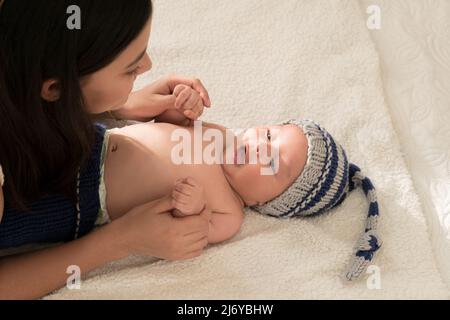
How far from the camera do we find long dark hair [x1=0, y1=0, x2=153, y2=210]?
917mm

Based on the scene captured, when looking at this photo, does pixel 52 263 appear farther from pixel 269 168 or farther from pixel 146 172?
pixel 269 168

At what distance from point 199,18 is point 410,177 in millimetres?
679

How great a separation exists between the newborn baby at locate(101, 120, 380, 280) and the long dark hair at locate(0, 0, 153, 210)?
5.6 inches

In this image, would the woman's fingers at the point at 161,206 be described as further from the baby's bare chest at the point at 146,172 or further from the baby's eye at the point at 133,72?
the baby's eye at the point at 133,72

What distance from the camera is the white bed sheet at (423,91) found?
54.6 inches

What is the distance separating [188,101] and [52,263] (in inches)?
16.8

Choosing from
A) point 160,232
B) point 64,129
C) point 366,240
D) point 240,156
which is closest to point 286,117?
point 240,156

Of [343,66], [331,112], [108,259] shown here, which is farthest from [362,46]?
[108,259]

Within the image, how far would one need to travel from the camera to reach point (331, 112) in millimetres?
1545

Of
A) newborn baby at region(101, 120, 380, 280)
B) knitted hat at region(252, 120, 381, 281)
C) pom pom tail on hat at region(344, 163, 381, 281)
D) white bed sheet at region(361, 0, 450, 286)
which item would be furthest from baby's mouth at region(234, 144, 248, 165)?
white bed sheet at region(361, 0, 450, 286)

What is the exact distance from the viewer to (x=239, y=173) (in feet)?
4.38

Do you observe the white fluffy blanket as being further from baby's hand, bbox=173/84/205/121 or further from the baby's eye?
the baby's eye
